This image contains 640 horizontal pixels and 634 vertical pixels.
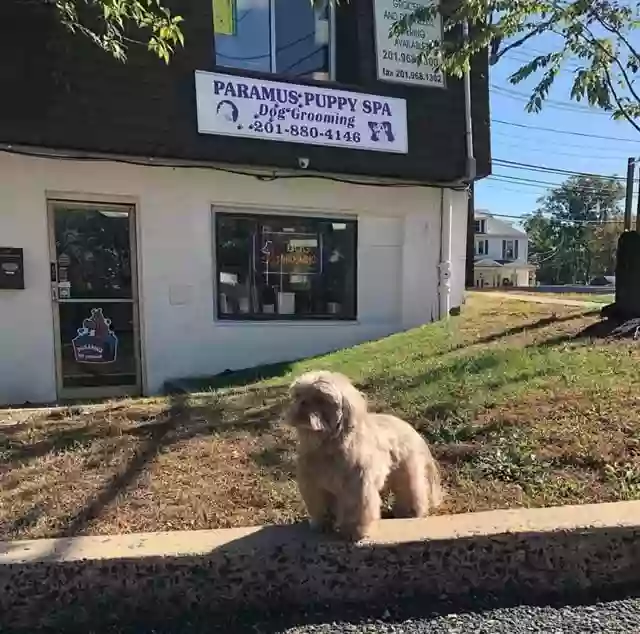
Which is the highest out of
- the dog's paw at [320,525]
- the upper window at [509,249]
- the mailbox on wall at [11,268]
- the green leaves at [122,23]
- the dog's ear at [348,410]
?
the green leaves at [122,23]

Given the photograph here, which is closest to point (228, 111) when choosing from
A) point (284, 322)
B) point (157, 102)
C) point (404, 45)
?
point (157, 102)

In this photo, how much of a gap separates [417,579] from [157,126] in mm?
6272

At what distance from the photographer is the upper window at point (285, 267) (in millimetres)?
8609

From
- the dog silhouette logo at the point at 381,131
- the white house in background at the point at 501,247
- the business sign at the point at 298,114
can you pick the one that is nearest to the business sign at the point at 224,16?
the business sign at the point at 298,114

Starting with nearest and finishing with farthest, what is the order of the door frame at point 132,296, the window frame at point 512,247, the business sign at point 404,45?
the door frame at point 132,296 < the business sign at point 404,45 < the window frame at point 512,247

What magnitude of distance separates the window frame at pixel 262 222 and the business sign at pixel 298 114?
3.23 feet

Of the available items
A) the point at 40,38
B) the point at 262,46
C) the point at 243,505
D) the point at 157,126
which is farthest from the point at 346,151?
the point at 243,505

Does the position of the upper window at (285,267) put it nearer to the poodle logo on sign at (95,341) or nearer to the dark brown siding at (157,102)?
the dark brown siding at (157,102)

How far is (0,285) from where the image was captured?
7254 millimetres

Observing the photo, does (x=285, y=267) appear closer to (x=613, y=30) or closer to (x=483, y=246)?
(x=613, y=30)

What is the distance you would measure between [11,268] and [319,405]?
229 inches

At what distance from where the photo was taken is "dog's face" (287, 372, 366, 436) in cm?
269

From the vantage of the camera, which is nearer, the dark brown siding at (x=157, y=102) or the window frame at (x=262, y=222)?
the dark brown siding at (x=157, y=102)

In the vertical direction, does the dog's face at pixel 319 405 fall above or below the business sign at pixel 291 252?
below
